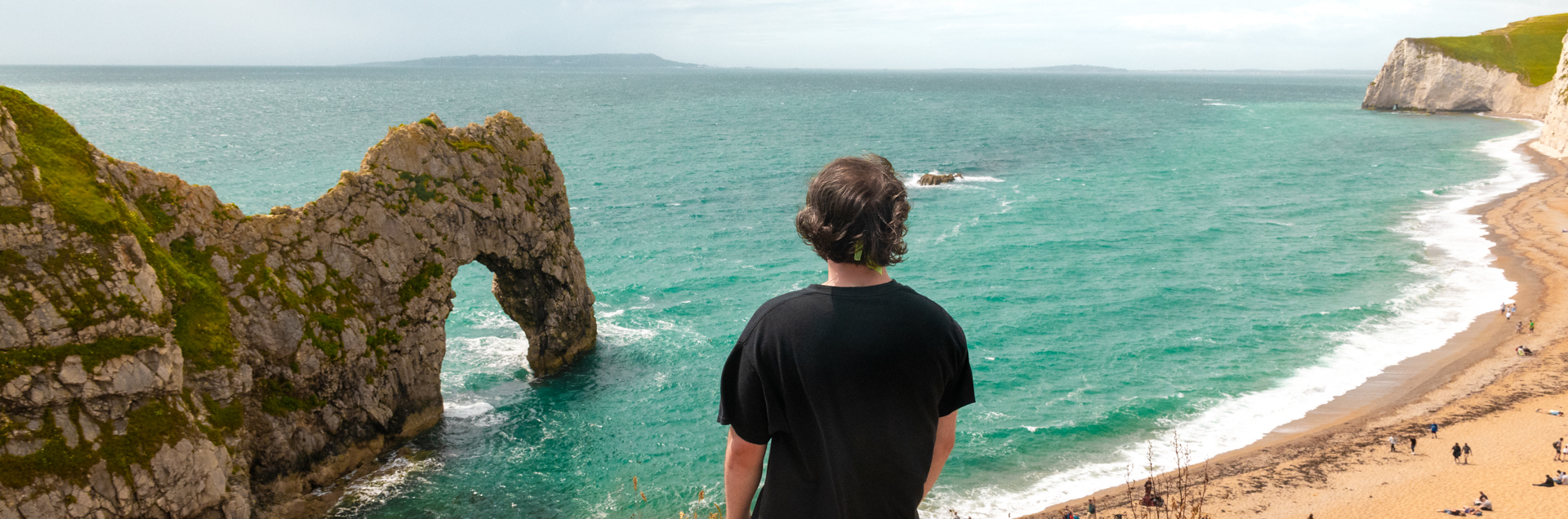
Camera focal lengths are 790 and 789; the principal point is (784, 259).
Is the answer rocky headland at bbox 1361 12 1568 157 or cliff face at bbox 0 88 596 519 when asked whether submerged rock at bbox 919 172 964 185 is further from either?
rocky headland at bbox 1361 12 1568 157

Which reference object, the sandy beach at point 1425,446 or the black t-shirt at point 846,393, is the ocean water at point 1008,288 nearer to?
the sandy beach at point 1425,446

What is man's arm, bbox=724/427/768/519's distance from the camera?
3668 mm

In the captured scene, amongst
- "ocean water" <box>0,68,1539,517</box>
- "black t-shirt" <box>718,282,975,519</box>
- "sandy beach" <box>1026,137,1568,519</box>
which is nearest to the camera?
"black t-shirt" <box>718,282,975,519</box>

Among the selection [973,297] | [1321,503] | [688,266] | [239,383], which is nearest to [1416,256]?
[973,297]

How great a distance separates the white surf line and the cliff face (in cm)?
1653

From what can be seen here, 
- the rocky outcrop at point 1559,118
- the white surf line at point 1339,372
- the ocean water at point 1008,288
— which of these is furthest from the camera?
the rocky outcrop at point 1559,118

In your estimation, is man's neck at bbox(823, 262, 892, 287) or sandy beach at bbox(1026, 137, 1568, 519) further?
sandy beach at bbox(1026, 137, 1568, 519)

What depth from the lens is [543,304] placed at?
3023cm

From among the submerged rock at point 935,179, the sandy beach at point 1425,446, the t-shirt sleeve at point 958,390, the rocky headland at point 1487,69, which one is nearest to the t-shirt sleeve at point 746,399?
the t-shirt sleeve at point 958,390

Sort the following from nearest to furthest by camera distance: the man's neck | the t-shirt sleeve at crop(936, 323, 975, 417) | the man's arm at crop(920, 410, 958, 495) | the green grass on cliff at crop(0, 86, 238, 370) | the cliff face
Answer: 1. the man's neck
2. the t-shirt sleeve at crop(936, 323, 975, 417)
3. the man's arm at crop(920, 410, 958, 495)
4. the cliff face
5. the green grass on cliff at crop(0, 86, 238, 370)

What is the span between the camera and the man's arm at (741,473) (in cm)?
367

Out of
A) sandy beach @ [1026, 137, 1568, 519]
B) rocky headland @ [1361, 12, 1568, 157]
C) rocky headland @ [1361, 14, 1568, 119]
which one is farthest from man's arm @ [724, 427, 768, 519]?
rocky headland @ [1361, 14, 1568, 119]

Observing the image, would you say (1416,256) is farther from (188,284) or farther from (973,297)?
(188,284)

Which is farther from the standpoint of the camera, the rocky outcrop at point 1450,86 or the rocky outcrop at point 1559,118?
the rocky outcrop at point 1450,86
